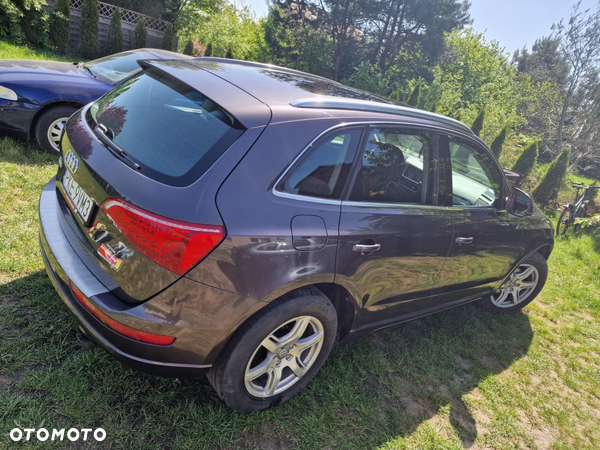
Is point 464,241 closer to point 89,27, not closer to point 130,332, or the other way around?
point 130,332

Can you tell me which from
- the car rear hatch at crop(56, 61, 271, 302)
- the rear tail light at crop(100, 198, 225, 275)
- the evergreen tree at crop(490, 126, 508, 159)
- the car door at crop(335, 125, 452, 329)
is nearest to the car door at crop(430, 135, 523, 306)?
the car door at crop(335, 125, 452, 329)

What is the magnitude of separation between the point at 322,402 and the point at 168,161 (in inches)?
68.7

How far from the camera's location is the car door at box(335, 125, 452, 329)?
2367 millimetres

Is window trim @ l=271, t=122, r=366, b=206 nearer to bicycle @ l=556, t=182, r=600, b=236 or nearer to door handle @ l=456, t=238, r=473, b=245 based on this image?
door handle @ l=456, t=238, r=473, b=245

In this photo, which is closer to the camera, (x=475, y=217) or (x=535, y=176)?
(x=475, y=217)

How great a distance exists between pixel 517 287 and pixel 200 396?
3.42 meters

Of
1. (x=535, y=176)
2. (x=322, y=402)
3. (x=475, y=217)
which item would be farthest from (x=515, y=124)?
(x=322, y=402)

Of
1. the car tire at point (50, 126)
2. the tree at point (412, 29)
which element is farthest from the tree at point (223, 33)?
the car tire at point (50, 126)

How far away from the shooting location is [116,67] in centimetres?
541

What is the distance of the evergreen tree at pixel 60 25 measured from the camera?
12680 millimetres

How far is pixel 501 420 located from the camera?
2.93 m

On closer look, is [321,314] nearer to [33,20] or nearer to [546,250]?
[546,250]

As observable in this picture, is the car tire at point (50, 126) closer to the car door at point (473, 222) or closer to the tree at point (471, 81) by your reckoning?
the car door at point (473, 222)

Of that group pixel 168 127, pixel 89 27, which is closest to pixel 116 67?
pixel 168 127
